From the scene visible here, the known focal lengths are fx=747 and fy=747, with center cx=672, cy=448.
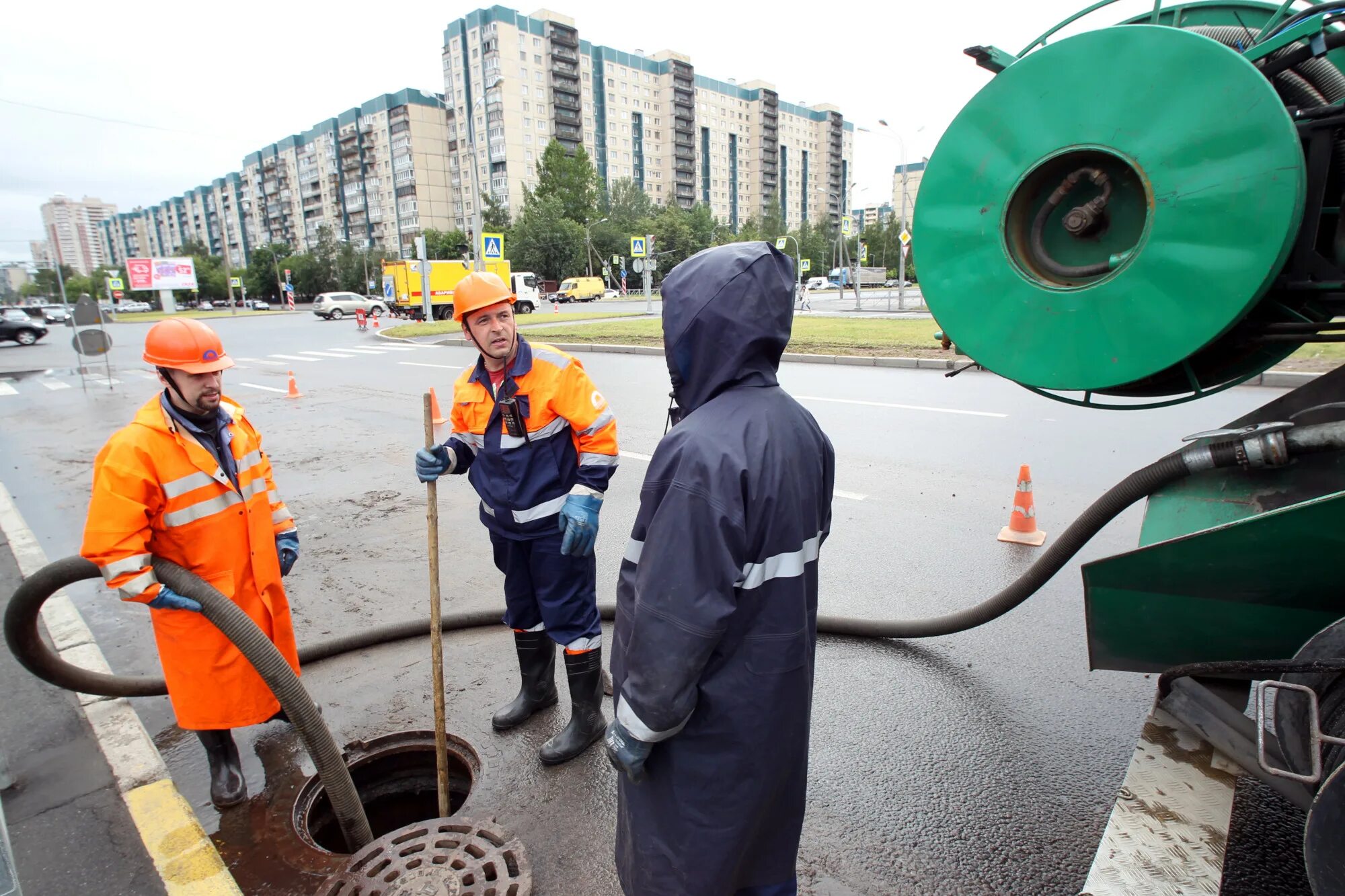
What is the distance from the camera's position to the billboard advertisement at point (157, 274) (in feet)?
182

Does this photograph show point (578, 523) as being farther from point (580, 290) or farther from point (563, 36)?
point (563, 36)

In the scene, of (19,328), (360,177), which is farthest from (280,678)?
(360,177)

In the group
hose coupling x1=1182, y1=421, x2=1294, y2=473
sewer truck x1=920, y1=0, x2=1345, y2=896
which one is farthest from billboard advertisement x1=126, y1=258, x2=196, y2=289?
hose coupling x1=1182, y1=421, x2=1294, y2=473

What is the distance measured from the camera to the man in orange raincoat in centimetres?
243

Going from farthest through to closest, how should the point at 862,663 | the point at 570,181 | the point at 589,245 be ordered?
the point at 570,181
the point at 589,245
the point at 862,663

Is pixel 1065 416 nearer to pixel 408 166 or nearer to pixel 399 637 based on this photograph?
pixel 399 637

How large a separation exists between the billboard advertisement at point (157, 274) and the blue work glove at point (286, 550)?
6456cm

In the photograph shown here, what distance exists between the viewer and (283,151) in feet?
347

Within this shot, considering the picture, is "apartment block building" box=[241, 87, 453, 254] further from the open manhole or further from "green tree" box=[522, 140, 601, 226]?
the open manhole

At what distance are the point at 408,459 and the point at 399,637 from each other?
4238 millimetres

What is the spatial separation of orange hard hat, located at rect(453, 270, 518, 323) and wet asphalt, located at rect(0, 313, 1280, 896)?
1746 millimetres

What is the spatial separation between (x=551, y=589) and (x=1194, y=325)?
2245 mm

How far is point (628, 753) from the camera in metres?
1.61

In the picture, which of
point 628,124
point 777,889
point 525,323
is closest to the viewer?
point 777,889
